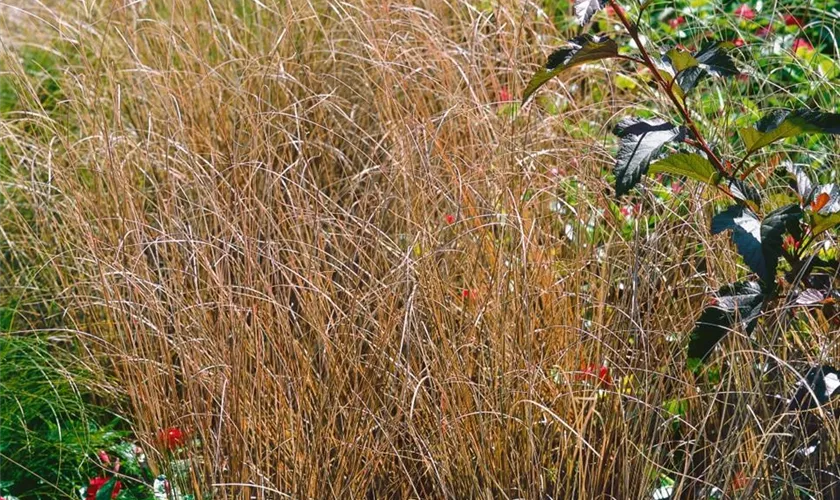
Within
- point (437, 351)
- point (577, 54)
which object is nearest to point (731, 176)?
point (577, 54)

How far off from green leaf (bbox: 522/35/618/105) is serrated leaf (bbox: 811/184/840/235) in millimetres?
428

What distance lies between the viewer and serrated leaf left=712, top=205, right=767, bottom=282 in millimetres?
1677

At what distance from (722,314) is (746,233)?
166mm

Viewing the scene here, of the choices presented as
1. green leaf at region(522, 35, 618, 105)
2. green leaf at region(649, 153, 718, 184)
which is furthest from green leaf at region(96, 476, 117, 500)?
green leaf at region(649, 153, 718, 184)

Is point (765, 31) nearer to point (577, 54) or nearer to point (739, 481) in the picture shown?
point (577, 54)

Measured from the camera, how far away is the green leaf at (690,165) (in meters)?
1.75

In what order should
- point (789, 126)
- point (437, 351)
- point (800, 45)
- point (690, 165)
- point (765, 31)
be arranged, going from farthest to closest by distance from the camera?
1. point (800, 45)
2. point (765, 31)
3. point (437, 351)
4. point (690, 165)
5. point (789, 126)

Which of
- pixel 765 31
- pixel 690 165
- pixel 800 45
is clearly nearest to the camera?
pixel 690 165

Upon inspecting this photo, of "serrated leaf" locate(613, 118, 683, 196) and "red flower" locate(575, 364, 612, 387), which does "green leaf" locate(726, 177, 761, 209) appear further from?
"red flower" locate(575, 364, 612, 387)

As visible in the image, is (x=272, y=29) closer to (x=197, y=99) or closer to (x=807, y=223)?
(x=197, y=99)

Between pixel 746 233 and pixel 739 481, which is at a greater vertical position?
pixel 746 233

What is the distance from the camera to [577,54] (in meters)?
1.73

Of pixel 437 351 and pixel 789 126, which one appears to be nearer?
pixel 789 126

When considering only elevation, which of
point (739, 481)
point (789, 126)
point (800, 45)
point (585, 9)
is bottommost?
point (739, 481)
